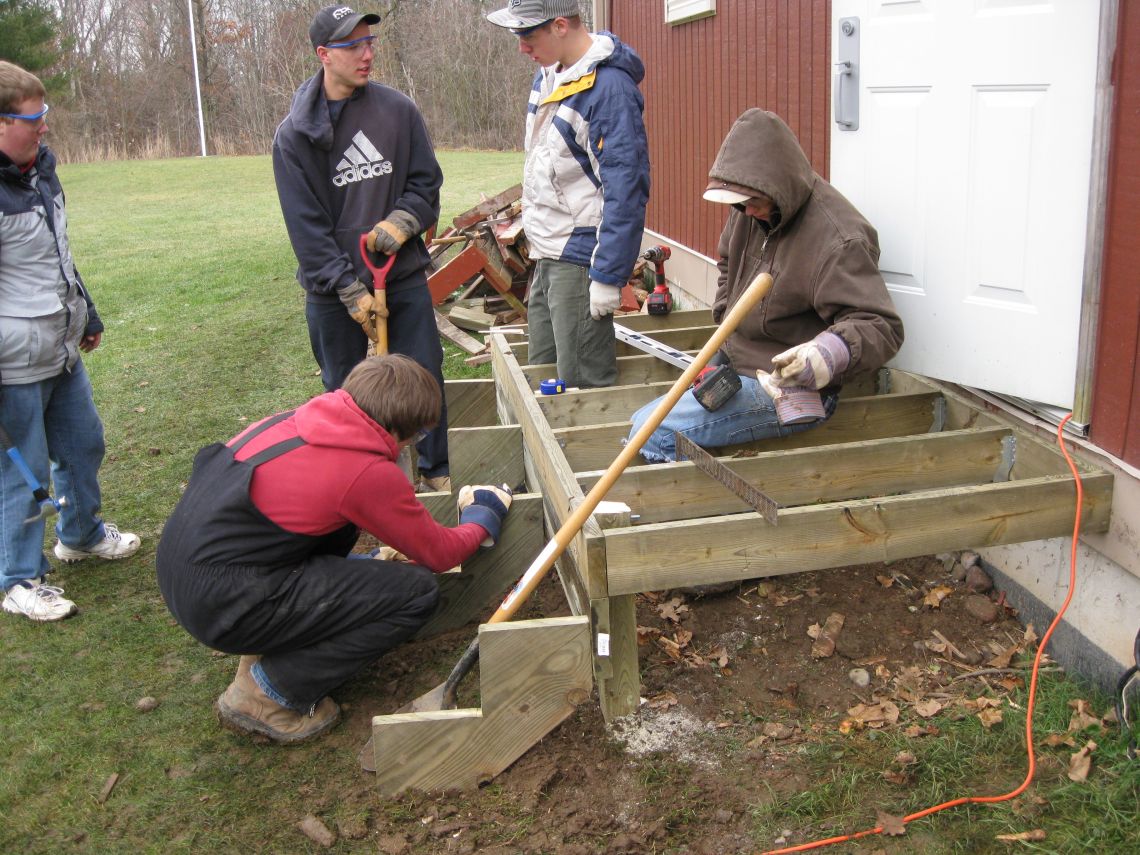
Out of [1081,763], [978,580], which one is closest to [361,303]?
[978,580]

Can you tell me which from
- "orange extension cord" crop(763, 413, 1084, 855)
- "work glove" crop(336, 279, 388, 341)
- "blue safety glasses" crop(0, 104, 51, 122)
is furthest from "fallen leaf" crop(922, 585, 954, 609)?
"blue safety glasses" crop(0, 104, 51, 122)

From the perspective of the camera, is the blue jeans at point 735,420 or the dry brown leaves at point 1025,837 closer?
the dry brown leaves at point 1025,837

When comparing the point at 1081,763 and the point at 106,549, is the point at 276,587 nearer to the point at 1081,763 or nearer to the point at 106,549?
the point at 106,549

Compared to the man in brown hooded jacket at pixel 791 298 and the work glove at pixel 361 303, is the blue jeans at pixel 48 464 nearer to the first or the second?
the work glove at pixel 361 303

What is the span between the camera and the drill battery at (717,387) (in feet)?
12.9

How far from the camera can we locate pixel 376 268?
16.5 ft

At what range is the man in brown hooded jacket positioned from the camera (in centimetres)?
361

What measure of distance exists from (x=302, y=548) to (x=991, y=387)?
8.42 ft

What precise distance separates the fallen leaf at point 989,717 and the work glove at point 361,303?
3163 millimetres

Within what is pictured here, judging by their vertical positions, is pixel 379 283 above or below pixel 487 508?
above

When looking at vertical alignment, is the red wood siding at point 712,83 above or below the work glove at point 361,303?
above

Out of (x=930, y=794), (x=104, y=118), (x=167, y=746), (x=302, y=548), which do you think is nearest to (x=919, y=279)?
(x=930, y=794)

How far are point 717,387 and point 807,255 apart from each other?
1.94 ft

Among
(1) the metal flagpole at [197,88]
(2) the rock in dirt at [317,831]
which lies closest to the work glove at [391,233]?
→ (2) the rock in dirt at [317,831]
